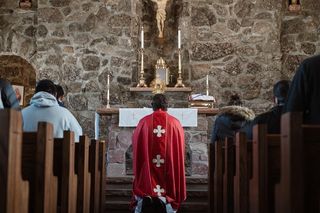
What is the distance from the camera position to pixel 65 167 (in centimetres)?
320

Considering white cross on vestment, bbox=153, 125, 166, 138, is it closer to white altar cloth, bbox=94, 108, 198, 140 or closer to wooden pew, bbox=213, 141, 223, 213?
white altar cloth, bbox=94, 108, 198, 140

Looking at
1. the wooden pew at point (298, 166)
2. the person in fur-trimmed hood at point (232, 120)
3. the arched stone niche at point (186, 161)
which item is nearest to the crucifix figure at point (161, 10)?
the arched stone niche at point (186, 161)

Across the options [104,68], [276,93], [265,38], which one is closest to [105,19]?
[104,68]

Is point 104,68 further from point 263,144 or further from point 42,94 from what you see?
point 263,144

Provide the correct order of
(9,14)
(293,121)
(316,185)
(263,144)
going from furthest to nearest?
(9,14), (263,144), (316,185), (293,121)

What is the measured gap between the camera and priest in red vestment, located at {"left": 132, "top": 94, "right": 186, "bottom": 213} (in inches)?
241

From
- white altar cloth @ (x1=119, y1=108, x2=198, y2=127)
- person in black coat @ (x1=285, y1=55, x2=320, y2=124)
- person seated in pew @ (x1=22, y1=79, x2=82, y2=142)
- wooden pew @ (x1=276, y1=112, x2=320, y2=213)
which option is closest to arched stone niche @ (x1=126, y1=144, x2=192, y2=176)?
white altar cloth @ (x1=119, y1=108, x2=198, y2=127)

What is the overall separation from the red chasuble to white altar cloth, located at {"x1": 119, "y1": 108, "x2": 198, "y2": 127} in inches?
57.2

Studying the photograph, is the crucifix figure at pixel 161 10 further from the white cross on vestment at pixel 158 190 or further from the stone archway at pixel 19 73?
the white cross on vestment at pixel 158 190

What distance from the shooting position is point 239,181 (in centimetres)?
325

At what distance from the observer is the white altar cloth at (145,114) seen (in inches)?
309

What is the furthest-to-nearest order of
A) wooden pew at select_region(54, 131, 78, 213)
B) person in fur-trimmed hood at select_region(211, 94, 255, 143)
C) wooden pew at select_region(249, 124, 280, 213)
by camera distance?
person in fur-trimmed hood at select_region(211, 94, 255, 143)
wooden pew at select_region(54, 131, 78, 213)
wooden pew at select_region(249, 124, 280, 213)

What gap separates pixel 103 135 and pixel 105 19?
216 centimetres

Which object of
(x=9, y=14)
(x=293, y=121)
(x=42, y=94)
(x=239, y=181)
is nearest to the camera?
(x=293, y=121)
